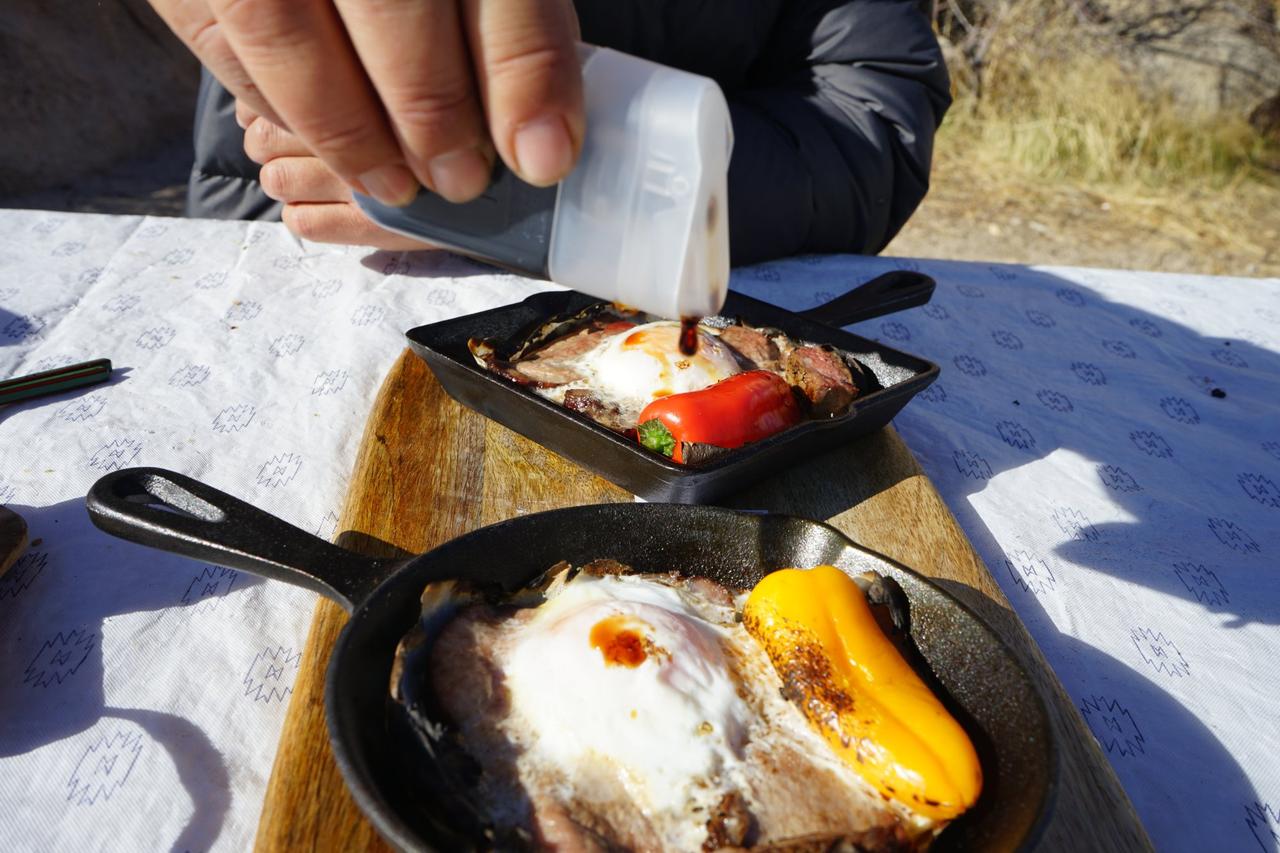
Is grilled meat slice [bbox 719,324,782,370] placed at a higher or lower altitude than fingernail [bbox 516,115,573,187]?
lower

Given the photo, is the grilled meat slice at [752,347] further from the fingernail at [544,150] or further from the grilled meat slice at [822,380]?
A: the fingernail at [544,150]

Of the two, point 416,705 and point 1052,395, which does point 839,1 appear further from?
point 416,705

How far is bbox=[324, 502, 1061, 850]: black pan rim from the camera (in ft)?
3.14

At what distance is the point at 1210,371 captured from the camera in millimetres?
2766

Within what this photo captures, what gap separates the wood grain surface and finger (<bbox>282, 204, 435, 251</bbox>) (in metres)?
1.39

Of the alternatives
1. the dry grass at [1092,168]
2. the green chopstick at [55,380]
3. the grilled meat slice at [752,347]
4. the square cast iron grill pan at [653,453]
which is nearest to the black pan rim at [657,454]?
the square cast iron grill pan at [653,453]

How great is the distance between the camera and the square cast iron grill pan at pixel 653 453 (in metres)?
1.71

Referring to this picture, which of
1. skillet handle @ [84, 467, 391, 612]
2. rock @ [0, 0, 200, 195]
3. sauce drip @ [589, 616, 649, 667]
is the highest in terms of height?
sauce drip @ [589, 616, 649, 667]

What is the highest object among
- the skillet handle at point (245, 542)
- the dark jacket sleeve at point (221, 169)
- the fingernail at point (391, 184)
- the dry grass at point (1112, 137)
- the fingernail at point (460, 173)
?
the fingernail at point (460, 173)

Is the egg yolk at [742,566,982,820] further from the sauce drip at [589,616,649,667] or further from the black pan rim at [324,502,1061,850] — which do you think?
the sauce drip at [589,616,649,667]

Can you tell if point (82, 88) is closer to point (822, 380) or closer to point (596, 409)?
point (596, 409)

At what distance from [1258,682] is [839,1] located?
2.90 meters

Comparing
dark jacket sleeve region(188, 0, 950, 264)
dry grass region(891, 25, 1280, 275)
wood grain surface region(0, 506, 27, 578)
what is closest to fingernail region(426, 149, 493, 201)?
wood grain surface region(0, 506, 27, 578)

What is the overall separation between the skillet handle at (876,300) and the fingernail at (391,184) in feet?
4.84
